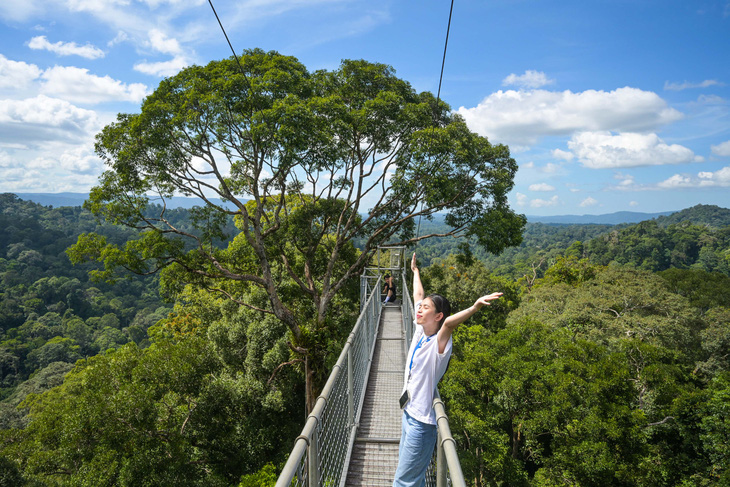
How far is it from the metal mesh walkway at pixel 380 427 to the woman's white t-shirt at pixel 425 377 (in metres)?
1.25

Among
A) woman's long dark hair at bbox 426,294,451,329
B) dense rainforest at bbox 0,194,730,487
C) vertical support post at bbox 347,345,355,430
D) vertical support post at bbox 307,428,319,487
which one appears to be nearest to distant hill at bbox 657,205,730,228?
dense rainforest at bbox 0,194,730,487

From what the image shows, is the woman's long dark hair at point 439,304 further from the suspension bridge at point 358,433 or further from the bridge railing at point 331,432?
the bridge railing at point 331,432

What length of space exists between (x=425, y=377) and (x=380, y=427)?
1.94 m

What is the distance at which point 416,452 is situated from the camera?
225 centimetres

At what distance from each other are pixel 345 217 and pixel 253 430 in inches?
283

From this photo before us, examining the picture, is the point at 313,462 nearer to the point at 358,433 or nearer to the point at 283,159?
the point at 358,433

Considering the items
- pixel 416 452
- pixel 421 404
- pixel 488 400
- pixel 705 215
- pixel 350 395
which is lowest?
pixel 488 400

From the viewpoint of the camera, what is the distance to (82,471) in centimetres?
660

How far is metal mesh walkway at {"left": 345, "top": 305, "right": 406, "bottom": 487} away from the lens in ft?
10.6

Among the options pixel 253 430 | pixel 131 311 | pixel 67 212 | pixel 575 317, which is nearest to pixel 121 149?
pixel 253 430

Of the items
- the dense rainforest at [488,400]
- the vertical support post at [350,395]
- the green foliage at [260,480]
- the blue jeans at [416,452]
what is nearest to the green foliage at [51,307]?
the dense rainforest at [488,400]

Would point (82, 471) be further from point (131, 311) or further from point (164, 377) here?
point (131, 311)

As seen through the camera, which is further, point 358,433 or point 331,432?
point 358,433

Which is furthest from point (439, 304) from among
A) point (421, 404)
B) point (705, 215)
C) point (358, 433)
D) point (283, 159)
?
point (705, 215)
